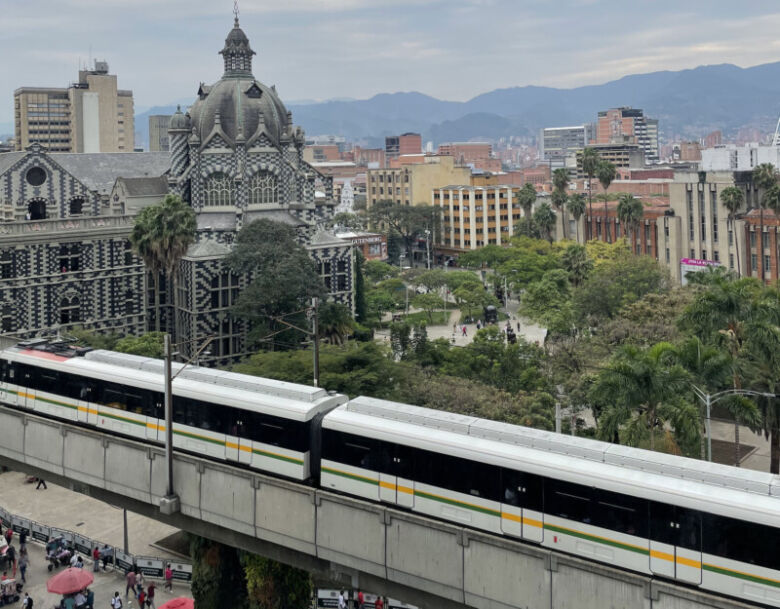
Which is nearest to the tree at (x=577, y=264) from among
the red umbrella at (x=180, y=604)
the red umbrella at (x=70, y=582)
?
the red umbrella at (x=180, y=604)

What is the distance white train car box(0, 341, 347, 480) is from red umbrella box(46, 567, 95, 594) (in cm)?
705

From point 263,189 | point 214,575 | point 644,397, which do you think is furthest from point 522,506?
point 263,189

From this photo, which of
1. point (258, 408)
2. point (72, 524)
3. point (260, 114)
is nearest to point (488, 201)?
point (260, 114)

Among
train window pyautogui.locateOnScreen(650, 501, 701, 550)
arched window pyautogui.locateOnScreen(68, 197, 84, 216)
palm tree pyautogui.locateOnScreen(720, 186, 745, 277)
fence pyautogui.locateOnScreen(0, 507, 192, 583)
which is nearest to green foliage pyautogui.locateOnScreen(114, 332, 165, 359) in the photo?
fence pyautogui.locateOnScreen(0, 507, 192, 583)

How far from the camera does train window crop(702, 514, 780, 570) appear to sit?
20.3m

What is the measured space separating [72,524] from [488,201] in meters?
120

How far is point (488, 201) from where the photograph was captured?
6344 inches

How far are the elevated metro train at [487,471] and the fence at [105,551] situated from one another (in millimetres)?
11143

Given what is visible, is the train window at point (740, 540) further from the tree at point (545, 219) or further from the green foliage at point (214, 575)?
the tree at point (545, 219)

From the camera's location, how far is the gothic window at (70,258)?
7481 centimetres

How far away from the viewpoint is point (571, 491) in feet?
75.9

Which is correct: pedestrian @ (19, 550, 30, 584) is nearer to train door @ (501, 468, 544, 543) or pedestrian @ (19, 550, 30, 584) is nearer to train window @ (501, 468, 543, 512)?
train door @ (501, 468, 544, 543)

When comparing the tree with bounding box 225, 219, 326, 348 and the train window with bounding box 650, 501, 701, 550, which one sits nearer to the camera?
the train window with bounding box 650, 501, 701, 550

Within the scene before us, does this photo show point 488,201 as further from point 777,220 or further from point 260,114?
point 260,114
